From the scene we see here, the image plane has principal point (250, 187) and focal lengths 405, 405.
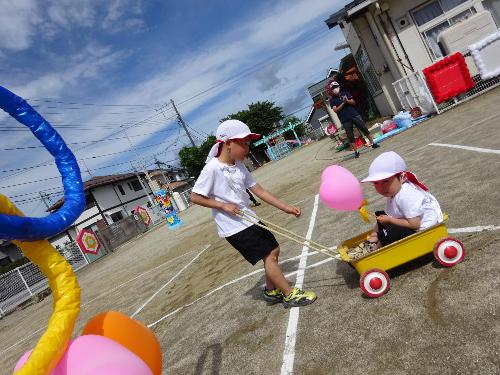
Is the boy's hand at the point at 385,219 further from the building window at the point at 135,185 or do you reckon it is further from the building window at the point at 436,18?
the building window at the point at 135,185

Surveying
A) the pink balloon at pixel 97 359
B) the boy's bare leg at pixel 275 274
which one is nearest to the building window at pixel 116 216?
the boy's bare leg at pixel 275 274

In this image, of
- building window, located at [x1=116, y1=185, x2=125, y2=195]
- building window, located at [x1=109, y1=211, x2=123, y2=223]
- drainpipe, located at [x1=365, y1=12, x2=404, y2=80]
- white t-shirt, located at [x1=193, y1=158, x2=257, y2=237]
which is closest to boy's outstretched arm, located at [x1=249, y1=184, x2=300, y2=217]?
white t-shirt, located at [x1=193, y1=158, x2=257, y2=237]

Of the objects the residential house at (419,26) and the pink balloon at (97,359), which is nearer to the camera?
the pink balloon at (97,359)

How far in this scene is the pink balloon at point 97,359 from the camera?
2002 mm

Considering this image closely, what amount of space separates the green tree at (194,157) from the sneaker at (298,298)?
52159 mm

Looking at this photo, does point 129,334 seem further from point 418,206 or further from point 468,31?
point 468,31

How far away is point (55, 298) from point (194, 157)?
54.7 m

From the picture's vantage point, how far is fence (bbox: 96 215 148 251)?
2745 cm

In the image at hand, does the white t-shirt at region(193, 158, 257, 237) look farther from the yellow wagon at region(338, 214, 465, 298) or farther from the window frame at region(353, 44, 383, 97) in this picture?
the window frame at region(353, 44, 383, 97)

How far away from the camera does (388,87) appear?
1803 cm

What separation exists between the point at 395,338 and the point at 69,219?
7.83 ft

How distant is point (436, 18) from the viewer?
50.5ft

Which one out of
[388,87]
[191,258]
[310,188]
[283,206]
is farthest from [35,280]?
[283,206]

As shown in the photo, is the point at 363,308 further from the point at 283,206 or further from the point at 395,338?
the point at 283,206
